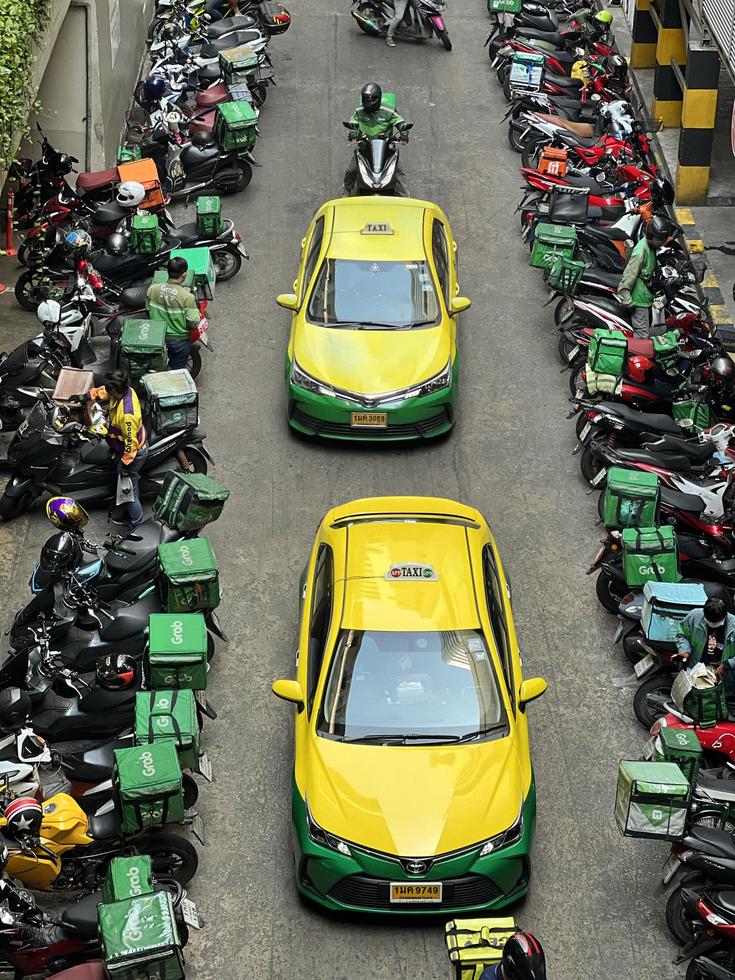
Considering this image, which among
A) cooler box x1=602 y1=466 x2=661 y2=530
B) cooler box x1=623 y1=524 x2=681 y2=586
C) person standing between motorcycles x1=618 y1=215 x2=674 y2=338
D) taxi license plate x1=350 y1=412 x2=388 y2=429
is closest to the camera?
cooler box x1=623 y1=524 x2=681 y2=586

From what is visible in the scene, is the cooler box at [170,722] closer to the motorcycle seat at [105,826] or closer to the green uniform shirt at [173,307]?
the motorcycle seat at [105,826]

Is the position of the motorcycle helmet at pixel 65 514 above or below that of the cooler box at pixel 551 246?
above

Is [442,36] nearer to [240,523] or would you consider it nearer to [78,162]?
[78,162]

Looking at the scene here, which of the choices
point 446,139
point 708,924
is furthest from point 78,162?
point 708,924

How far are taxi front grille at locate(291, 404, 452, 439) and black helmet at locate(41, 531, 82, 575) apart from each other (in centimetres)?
400

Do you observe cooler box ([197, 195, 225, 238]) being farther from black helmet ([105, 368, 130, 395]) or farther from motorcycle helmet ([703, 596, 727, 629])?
motorcycle helmet ([703, 596, 727, 629])

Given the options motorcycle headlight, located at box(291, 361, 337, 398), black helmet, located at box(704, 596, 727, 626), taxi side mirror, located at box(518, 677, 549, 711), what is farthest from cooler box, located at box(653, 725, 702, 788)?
motorcycle headlight, located at box(291, 361, 337, 398)

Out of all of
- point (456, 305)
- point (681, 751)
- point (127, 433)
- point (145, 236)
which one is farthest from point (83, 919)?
point (145, 236)

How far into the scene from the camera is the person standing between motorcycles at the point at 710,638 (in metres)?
11.5

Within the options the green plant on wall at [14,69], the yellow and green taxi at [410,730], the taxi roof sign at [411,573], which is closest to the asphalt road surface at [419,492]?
the yellow and green taxi at [410,730]

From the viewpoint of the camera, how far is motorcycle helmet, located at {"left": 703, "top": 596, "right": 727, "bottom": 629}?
38.0 ft

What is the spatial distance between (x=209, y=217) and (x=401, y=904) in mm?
9975

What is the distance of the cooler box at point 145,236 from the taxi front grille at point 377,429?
3.31m

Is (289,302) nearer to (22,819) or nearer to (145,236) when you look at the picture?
(145,236)
